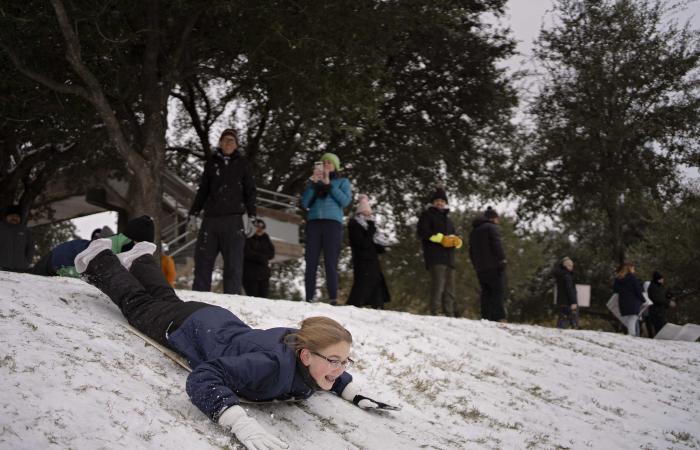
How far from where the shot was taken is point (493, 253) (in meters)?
12.4

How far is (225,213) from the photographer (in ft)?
32.2

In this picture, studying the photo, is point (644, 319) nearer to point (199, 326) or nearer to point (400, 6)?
point (400, 6)

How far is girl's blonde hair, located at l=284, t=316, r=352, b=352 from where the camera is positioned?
191 inches

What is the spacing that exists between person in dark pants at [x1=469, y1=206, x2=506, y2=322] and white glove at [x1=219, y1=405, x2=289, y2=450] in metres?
8.38

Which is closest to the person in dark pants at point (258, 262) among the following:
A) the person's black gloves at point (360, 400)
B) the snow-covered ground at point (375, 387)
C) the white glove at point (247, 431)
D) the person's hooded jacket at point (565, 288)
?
the snow-covered ground at point (375, 387)

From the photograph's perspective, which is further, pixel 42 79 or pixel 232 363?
pixel 42 79

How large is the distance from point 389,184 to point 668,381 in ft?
47.5

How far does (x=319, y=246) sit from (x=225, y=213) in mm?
1377

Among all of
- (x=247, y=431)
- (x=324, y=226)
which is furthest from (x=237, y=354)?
(x=324, y=226)

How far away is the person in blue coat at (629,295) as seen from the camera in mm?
15164

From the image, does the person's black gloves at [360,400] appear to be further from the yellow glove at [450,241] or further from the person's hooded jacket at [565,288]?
the person's hooded jacket at [565,288]

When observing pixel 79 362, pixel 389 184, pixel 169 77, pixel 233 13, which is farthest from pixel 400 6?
pixel 79 362

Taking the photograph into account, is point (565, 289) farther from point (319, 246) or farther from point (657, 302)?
point (319, 246)

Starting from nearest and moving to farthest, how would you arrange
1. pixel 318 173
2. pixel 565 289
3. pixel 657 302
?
pixel 318 173
pixel 565 289
pixel 657 302
